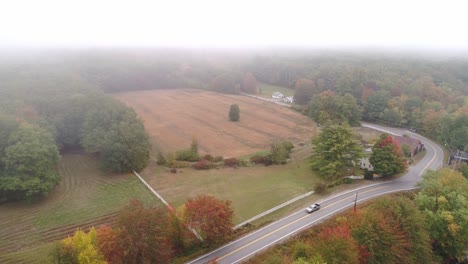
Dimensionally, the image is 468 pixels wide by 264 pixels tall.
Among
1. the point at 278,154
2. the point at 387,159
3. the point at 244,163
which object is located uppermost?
the point at 387,159

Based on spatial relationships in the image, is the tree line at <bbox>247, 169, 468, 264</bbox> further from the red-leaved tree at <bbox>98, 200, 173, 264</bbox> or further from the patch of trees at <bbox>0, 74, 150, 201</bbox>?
the patch of trees at <bbox>0, 74, 150, 201</bbox>

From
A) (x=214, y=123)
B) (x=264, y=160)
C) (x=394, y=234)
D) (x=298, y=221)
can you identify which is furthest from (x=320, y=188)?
(x=214, y=123)

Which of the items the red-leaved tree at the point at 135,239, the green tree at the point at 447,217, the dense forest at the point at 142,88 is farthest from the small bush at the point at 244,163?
the red-leaved tree at the point at 135,239

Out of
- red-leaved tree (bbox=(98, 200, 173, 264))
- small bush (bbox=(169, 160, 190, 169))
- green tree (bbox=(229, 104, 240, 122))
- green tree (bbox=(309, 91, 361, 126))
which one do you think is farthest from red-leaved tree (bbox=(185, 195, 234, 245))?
green tree (bbox=(309, 91, 361, 126))

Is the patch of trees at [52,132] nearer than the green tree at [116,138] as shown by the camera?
Yes

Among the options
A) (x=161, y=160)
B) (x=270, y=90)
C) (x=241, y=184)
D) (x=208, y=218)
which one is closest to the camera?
(x=208, y=218)

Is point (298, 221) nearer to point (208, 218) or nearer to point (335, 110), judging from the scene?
point (208, 218)

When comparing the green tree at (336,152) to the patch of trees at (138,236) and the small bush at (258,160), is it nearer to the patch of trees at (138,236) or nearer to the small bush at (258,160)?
the small bush at (258,160)
